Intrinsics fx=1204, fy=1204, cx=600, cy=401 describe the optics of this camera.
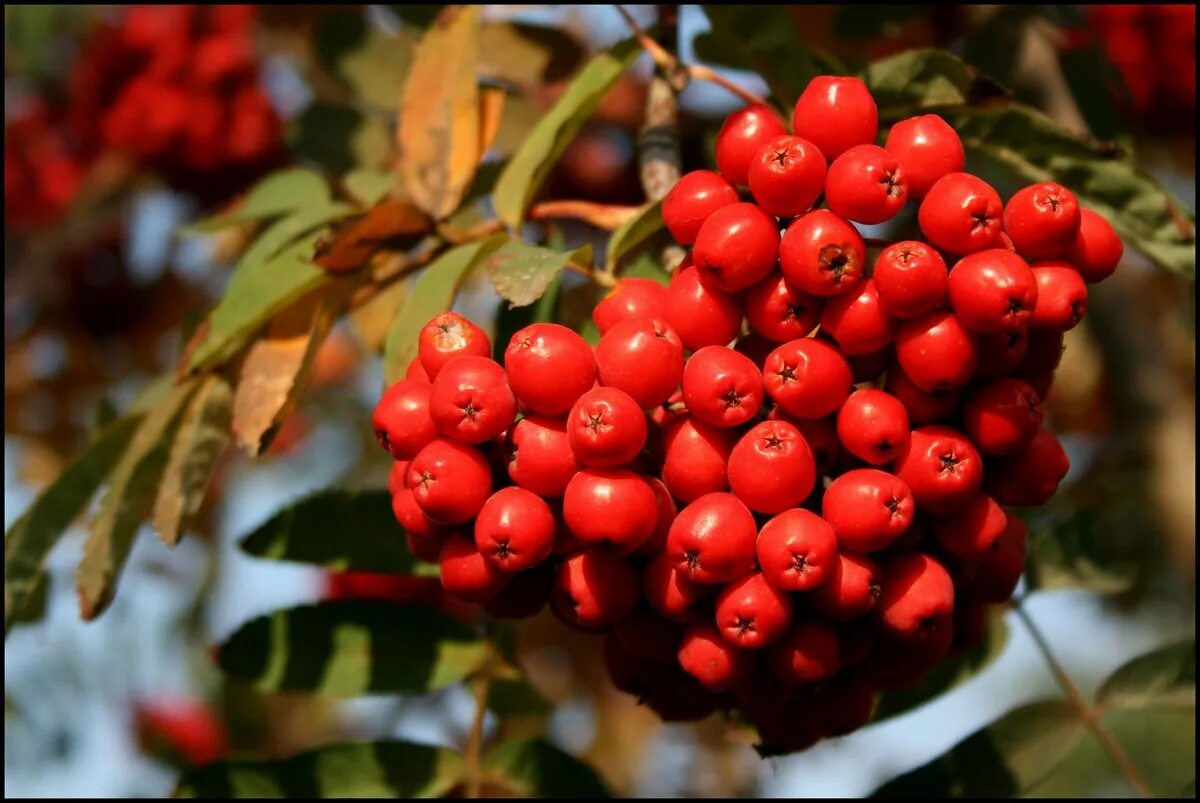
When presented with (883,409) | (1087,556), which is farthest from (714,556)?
(1087,556)

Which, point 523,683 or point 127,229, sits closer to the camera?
point 523,683

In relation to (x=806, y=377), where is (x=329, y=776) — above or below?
below

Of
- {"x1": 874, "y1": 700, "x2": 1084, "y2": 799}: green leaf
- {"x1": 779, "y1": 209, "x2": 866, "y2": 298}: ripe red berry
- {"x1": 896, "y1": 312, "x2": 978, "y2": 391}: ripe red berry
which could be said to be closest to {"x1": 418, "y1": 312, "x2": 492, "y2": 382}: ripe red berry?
{"x1": 779, "y1": 209, "x2": 866, "y2": 298}: ripe red berry

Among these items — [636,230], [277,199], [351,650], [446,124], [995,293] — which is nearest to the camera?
[995,293]

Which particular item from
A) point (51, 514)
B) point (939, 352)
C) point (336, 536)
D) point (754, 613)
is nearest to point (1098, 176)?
point (939, 352)

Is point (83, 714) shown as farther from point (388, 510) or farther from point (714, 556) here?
point (714, 556)

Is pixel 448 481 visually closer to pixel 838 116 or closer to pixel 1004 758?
pixel 838 116
